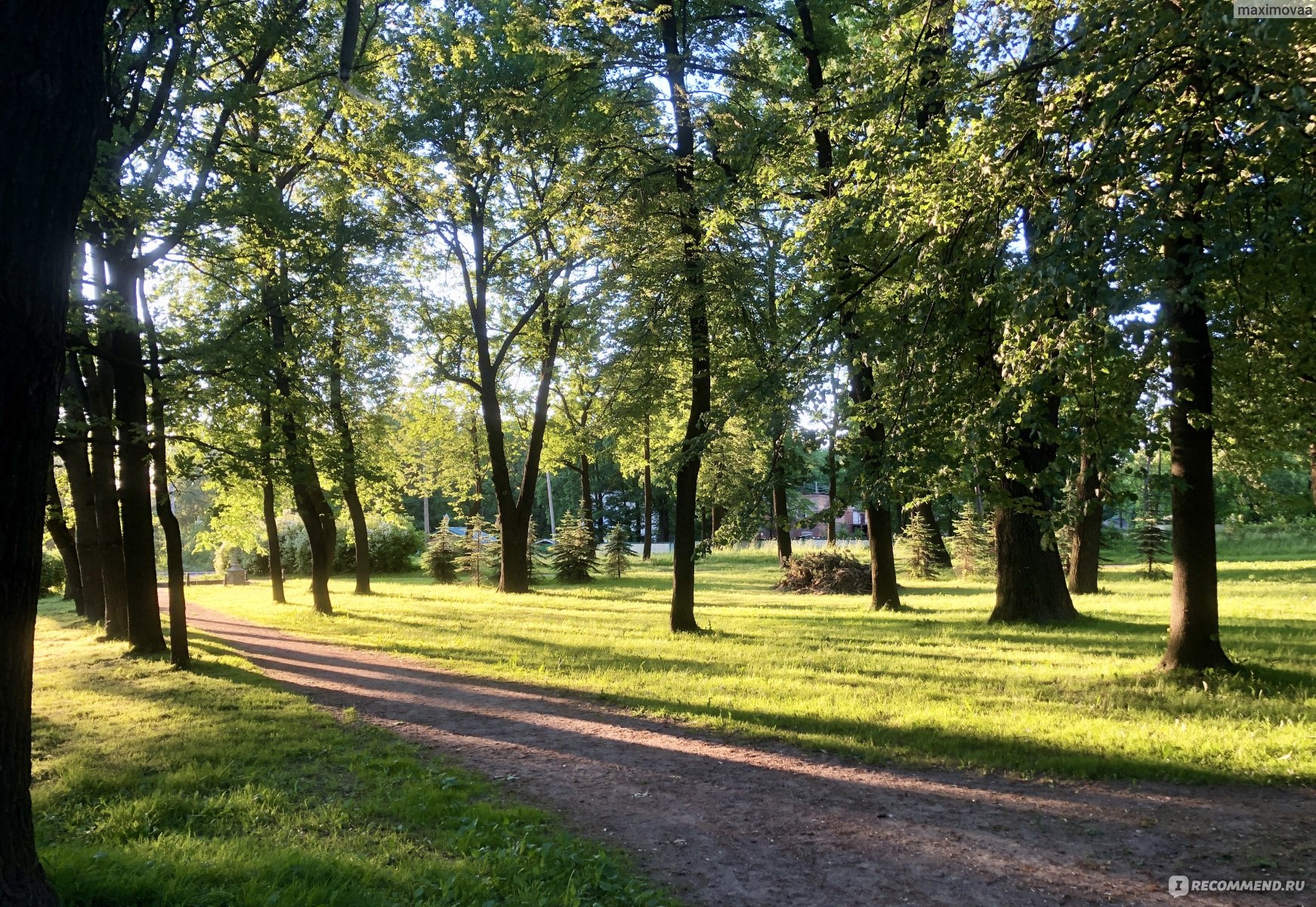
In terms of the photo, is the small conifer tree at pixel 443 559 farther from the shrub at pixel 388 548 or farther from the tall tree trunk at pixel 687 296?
the tall tree trunk at pixel 687 296

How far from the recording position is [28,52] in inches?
114

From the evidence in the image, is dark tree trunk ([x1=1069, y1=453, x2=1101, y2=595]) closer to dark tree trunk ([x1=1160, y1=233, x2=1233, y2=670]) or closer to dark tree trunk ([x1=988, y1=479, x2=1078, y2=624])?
dark tree trunk ([x1=988, y1=479, x2=1078, y2=624])

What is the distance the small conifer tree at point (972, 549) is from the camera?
78.8 feet

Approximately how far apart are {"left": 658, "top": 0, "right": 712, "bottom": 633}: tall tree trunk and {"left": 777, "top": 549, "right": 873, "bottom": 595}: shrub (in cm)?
852

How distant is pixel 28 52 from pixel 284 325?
1149 cm

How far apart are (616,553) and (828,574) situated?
9560 millimetres

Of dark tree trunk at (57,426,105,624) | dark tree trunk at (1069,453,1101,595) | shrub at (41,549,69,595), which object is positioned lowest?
shrub at (41,549,69,595)

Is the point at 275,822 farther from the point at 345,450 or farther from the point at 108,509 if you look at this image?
the point at 345,450

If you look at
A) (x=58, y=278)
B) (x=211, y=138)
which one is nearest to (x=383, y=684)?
(x=58, y=278)

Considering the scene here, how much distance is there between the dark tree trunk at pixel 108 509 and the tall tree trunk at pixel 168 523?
1351 millimetres

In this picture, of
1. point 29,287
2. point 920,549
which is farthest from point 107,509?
point 920,549

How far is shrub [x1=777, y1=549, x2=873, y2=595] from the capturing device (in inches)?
826

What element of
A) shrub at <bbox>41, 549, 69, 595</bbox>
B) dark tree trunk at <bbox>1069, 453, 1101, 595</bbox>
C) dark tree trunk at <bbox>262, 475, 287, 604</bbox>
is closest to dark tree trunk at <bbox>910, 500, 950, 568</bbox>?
dark tree trunk at <bbox>1069, 453, 1101, 595</bbox>

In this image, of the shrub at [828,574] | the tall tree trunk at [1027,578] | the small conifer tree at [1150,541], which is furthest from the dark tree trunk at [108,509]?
the small conifer tree at [1150,541]
